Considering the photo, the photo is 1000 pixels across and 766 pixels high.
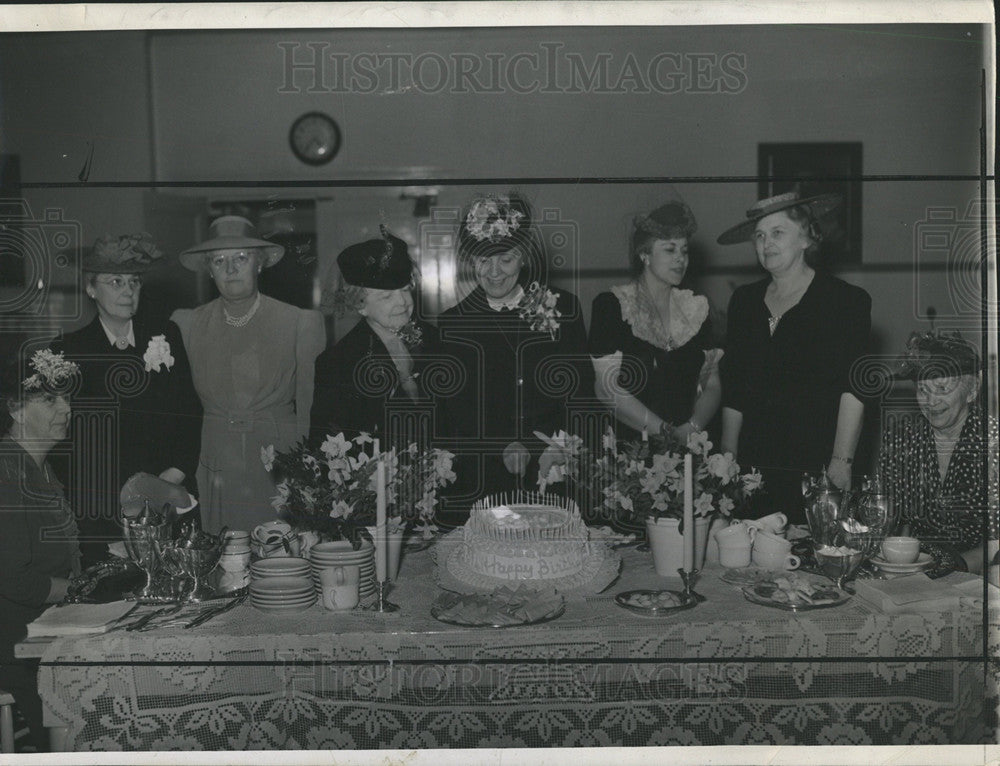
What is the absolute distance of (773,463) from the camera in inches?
149

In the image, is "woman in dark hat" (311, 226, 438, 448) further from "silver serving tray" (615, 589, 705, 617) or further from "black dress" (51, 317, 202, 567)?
"silver serving tray" (615, 589, 705, 617)

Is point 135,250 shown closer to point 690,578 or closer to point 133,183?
point 133,183

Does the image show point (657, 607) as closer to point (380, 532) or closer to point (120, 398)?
point (380, 532)

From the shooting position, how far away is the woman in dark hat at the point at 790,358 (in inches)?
144

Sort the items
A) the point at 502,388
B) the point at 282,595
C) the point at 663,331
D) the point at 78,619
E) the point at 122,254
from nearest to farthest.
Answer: the point at 78,619 < the point at 282,595 < the point at 122,254 < the point at 502,388 < the point at 663,331

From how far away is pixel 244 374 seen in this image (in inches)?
147

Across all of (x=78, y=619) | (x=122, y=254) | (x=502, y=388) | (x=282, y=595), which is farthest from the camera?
(x=502, y=388)

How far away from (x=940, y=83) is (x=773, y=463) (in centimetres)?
147

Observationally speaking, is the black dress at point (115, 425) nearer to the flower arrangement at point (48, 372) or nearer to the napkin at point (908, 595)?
the flower arrangement at point (48, 372)

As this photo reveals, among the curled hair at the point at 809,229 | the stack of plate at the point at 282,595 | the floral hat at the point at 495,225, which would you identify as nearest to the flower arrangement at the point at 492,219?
the floral hat at the point at 495,225

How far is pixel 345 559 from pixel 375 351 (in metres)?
1.22

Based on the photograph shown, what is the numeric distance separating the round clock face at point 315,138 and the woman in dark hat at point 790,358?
1.49 metres

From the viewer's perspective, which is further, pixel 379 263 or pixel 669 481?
pixel 379 263

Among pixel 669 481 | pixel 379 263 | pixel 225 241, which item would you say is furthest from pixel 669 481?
pixel 225 241
